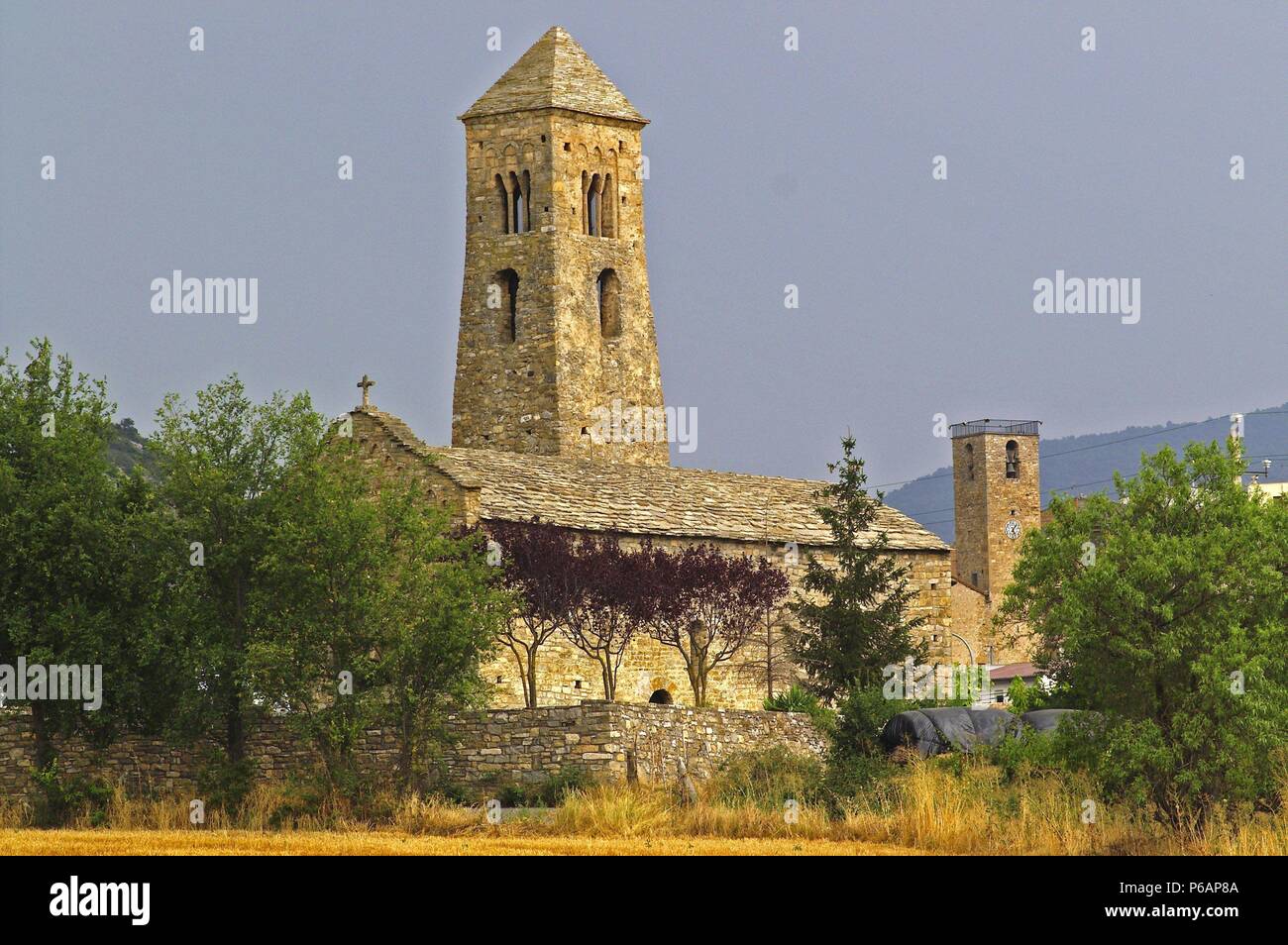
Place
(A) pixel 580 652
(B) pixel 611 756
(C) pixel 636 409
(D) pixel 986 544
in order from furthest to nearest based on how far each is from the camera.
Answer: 1. (D) pixel 986 544
2. (C) pixel 636 409
3. (A) pixel 580 652
4. (B) pixel 611 756

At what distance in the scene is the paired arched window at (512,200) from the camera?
62438 millimetres

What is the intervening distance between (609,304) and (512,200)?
442 cm

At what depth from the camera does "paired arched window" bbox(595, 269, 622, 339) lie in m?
63.8

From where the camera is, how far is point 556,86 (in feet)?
204

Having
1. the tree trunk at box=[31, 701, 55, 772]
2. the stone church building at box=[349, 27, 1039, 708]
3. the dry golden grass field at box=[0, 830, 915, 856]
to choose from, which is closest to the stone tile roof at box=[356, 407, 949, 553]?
the stone church building at box=[349, 27, 1039, 708]

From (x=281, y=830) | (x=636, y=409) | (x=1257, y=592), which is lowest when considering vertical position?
(x=281, y=830)

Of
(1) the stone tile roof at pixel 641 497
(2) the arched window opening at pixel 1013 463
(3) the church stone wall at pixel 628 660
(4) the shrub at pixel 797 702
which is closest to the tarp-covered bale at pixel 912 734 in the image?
(4) the shrub at pixel 797 702

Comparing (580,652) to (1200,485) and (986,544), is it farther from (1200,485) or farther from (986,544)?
(986,544)

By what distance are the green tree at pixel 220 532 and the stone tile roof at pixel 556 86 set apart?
2765 cm

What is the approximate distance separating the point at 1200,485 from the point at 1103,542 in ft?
5.20

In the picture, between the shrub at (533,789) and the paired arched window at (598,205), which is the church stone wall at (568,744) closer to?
the shrub at (533,789)

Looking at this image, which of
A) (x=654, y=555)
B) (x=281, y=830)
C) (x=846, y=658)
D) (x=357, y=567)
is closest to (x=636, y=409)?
(x=654, y=555)

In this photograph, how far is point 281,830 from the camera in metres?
30.2

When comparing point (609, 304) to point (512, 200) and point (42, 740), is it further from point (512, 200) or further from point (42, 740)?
point (42, 740)
